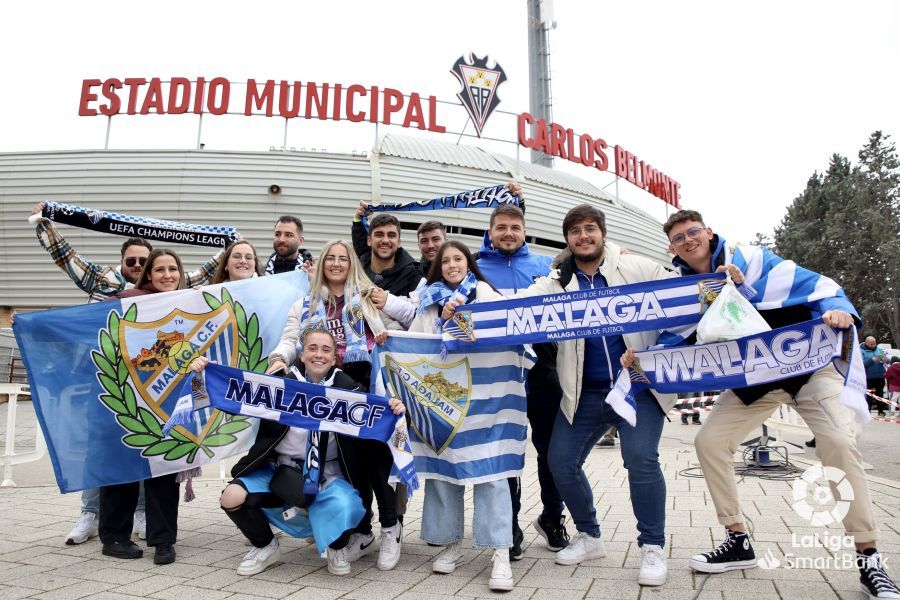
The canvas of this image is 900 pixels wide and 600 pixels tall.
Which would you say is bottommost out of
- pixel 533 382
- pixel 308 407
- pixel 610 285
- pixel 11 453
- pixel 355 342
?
pixel 11 453

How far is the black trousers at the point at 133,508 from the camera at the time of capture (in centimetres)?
430

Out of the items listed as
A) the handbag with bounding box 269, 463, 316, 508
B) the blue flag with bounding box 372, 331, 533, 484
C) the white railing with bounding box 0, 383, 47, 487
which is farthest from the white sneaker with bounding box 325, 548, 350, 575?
the white railing with bounding box 0, 383, 47, 487

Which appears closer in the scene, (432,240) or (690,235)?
(690,235)

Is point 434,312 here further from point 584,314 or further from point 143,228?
point 143,228

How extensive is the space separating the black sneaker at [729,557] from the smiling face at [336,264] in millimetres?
3095

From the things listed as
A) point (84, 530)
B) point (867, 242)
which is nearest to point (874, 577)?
point (84, 530)

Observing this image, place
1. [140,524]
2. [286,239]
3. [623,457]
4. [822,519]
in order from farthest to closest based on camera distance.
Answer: [286,239]
[140,524]
[822,519]
[623,457]

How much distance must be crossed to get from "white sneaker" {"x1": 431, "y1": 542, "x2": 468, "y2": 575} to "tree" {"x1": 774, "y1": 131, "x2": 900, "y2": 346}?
4720 centimetres

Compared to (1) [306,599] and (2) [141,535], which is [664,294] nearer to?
(1) [306,599]

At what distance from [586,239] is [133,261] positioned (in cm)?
399

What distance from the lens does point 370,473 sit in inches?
170

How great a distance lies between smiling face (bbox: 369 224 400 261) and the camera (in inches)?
203

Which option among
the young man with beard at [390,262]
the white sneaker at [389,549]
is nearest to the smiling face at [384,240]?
the young man with beard at [390,262]

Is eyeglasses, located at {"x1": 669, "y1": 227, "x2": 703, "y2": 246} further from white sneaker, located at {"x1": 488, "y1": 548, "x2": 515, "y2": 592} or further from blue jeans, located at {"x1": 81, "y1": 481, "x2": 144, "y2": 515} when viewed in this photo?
blue jeans, located at {"x1": 81, "y1": 481, "x2": 144, "y2": 515}
